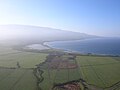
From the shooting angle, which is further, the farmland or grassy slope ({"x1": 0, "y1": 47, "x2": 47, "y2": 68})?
grassy slope ({"x1": 0, "y1": 47, "x2": 47, "y2": 68})

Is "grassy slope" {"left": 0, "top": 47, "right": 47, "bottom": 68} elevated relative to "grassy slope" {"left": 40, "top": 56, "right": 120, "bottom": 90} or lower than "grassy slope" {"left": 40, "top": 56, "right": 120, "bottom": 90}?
lower

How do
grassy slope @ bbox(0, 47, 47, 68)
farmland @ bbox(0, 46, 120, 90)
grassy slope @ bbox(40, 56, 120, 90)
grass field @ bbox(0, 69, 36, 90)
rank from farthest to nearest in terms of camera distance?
grassy slope @ bbox(0, 47, 47, 68) < grassy slope @ bbox(40, 56, 120, 90) < farmland @ bbox(0, 46, 120, 90) < grass field @ bbox(0, 69, 36, 90)

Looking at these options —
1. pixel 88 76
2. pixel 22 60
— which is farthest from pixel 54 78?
pixel 22 60

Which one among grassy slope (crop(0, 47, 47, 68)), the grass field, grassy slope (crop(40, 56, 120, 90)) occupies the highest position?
grassy slope (crop(40, 56, 120, 90))

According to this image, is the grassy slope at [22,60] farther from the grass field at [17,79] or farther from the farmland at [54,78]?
the grass field at [17,79]

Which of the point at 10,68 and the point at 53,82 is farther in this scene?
the point at 10,68

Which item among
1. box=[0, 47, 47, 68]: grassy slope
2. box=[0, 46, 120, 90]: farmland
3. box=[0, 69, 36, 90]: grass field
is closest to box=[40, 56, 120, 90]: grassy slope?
box=[0, 46, 120, 90]: farmland

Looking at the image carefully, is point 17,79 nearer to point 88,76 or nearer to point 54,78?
point 54,78

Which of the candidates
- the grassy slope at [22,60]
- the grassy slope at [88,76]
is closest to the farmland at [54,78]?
the grassy slope at [88,76]

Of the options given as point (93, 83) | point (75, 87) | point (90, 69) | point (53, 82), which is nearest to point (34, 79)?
point (53, 82)

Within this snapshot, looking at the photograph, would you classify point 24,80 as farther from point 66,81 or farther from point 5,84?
point 66,81

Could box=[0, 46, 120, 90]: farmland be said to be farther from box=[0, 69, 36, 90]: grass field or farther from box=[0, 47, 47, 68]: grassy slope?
box=[0, 47, 47, 68]: grassy slope
